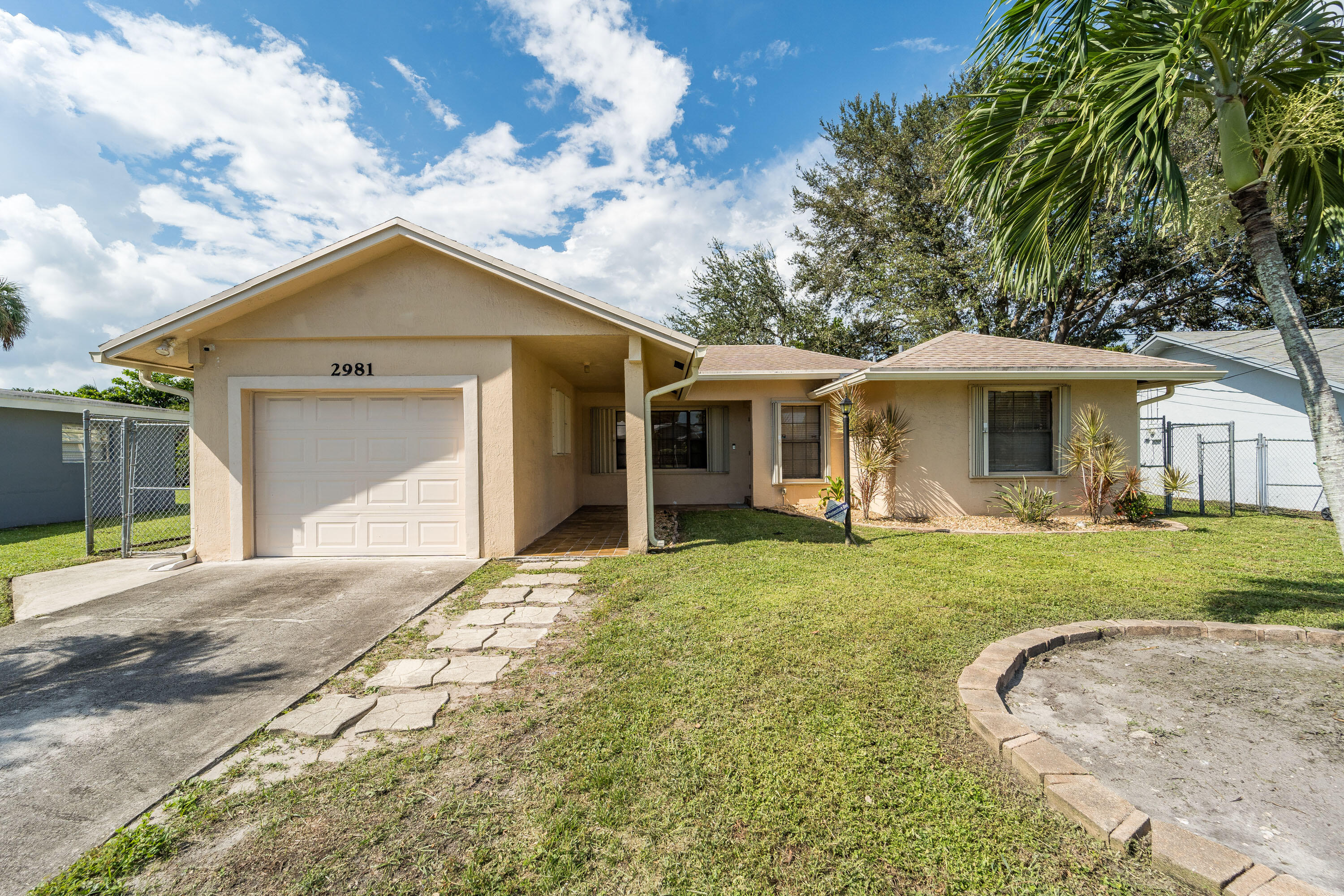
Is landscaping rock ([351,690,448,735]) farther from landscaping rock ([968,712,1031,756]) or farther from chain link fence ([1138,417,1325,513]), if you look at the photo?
chain link fence ([1138,417,1325,513])

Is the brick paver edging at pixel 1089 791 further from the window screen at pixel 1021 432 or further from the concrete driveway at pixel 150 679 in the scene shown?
the window screen at pixel 1021 432

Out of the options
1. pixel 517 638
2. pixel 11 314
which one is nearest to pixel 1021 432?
pixel 517 638

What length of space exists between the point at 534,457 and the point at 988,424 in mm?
7836

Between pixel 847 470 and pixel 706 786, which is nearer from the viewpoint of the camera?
pixel 706 786

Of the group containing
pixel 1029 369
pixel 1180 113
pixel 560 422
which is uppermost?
pixel 1180 113

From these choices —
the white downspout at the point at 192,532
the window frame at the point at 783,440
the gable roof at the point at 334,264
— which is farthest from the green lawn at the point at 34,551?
the window frame at the point at 783,440

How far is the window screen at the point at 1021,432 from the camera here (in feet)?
31.6

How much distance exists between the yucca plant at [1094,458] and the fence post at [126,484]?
45.3 ft

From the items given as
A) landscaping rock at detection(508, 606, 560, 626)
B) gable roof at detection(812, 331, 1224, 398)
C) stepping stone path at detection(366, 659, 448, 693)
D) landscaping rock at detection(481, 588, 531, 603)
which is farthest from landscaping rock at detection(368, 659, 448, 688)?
gable roof at detection(812, 331, 1224, 398)

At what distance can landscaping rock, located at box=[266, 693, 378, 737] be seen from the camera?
108 inches

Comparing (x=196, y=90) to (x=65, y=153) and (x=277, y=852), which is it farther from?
(x=277, y=852)

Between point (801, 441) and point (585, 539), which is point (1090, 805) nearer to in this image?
point (585, 539)

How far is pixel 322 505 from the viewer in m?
6.84

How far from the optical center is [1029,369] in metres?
9.01
